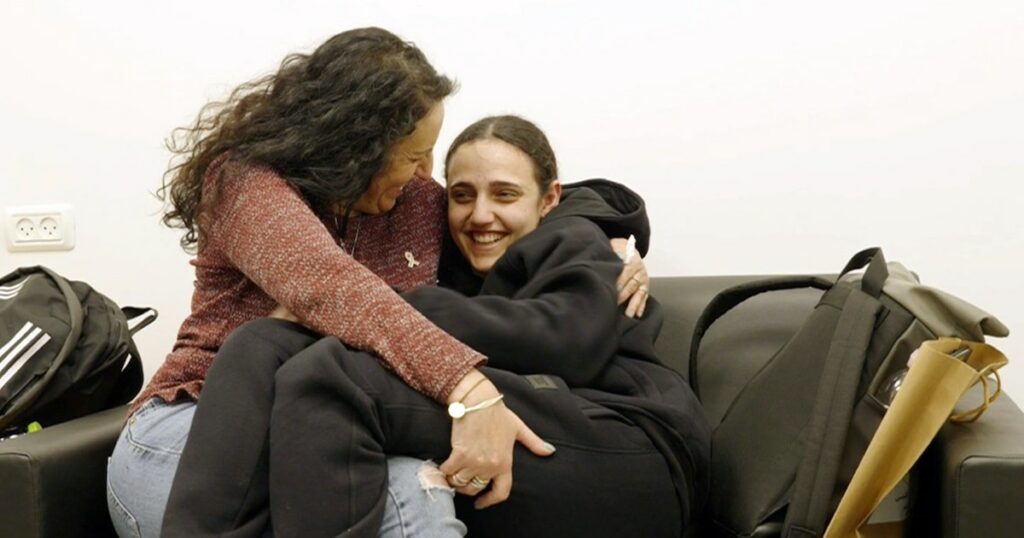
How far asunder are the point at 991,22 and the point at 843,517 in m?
1.08

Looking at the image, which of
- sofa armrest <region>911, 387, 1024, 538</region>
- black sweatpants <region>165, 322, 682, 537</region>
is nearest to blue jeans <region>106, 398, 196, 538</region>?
black sweatpants <region>165, 322, 682, 537</region>

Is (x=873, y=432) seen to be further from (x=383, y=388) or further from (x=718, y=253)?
(x=718, y=253)

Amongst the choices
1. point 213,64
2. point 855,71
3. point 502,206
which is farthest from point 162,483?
point 855,71

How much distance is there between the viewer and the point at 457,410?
1154 millimetres

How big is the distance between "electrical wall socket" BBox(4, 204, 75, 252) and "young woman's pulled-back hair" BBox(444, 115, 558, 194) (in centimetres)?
87

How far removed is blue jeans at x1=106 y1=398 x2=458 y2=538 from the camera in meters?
1.10

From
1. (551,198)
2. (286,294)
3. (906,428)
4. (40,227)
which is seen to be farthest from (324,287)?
(40,227)

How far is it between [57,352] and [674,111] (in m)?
1.15

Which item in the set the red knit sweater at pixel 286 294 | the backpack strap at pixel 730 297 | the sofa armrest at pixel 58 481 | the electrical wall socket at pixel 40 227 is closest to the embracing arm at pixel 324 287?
the red knit sweater at pixel 286 294

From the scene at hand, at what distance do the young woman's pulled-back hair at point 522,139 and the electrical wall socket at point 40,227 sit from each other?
87cm

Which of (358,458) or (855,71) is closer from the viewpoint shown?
(358,458)

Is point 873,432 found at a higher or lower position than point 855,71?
lower

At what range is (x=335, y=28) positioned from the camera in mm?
1969

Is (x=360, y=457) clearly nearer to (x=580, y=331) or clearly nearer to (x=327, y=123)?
(x=580, y=331)
